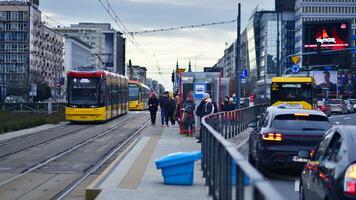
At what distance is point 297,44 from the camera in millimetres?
139125

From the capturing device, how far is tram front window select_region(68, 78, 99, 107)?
4062cm

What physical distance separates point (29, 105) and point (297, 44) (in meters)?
85.7

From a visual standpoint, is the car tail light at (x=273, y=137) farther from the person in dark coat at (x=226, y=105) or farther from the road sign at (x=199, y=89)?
the person in dark coat at (x=226, y=105)

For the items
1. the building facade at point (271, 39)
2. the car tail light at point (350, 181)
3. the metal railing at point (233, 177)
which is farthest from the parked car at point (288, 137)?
the building facade at point (271, 39)

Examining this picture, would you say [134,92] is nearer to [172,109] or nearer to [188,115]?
[172,109]

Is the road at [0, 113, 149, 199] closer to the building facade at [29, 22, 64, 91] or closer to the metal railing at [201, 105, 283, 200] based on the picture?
the metal railing at [201, 105, 283, 200]

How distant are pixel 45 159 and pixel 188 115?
9199 mm

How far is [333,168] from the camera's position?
7.88 metres

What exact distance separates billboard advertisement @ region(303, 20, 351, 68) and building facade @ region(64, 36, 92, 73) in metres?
88.2

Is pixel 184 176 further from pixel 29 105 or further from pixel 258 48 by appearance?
pixel 258 48

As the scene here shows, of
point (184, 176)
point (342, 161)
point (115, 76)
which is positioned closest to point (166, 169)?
point (184, 176)

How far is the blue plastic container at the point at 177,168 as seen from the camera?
1218 centimetres

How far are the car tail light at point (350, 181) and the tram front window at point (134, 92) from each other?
62913 mm

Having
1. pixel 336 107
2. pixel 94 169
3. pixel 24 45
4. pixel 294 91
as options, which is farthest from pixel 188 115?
pixel 24 45
